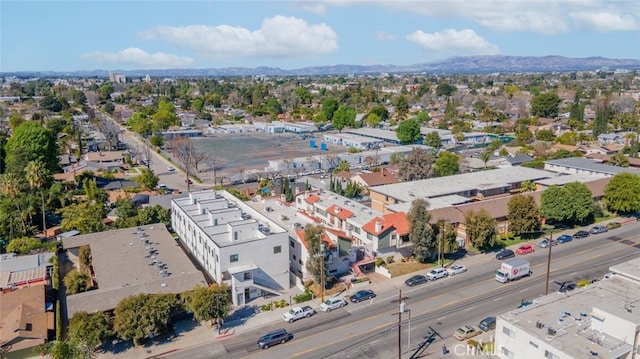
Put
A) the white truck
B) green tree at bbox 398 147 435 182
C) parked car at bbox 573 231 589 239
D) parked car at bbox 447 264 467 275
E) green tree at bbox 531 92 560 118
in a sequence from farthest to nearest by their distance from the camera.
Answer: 1. green tree at bbox 531 92 560 118
2. green tree at bbox 398 147 435 182
3. parked car at bbox 573 231 589 239
4. parked car at bbox 447 264 467 275
5. the white truck

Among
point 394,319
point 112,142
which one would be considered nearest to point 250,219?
point 394,319

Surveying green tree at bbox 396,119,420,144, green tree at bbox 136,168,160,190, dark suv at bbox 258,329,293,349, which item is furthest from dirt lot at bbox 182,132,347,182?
dark suv at bbox 258,329,293,349

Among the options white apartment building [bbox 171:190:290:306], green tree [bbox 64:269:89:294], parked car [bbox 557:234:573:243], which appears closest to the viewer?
green tree [bbox 64:269:89:294]

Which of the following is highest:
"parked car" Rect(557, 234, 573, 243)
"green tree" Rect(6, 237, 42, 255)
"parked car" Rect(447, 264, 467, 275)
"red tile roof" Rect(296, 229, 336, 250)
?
"red tile roof" Rect(296, 229, 336, 250)

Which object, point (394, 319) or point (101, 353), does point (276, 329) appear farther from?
point (101, 353)

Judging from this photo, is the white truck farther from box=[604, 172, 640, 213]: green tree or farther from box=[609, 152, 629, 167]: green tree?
box=[609, 152, 629, 167]: green tree

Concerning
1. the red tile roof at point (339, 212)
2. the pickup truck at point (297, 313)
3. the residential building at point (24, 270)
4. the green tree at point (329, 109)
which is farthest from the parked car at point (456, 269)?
the green tree at point (329, 109)

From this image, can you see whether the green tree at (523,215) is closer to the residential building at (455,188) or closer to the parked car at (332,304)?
the residential building at (455,188)
